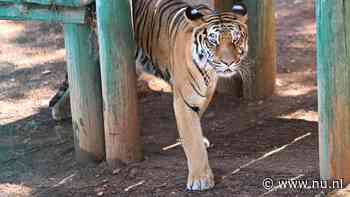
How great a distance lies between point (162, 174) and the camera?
5461mm

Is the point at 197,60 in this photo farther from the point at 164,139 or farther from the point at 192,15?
the point at 164,139

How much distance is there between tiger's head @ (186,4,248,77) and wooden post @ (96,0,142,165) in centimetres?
57

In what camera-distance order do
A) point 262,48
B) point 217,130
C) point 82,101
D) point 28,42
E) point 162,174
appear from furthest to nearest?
point 28,42 < point 262,48 < point 217,130 < point 82,101 < point 162,174

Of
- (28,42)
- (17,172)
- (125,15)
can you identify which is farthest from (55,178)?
(28,42)

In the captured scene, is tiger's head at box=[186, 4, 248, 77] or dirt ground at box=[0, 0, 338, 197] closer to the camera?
tiger's head at box=[186, 4, 248, 77]

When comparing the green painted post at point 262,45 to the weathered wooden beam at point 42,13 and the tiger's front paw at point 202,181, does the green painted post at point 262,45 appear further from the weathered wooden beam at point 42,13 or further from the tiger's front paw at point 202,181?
the tiger's front paw at point 202,181

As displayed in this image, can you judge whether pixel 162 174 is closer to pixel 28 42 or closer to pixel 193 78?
pixel 193 78

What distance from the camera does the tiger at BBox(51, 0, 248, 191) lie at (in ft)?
16.2

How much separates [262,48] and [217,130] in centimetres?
96

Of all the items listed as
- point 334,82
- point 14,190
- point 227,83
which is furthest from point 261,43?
point 14,190

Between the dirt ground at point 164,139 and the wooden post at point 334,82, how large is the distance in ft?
0.86

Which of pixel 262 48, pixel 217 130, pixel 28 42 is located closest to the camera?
pixel 217 130

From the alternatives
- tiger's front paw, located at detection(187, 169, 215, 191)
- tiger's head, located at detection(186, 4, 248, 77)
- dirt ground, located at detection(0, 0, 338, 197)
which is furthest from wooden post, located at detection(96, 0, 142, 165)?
tiger's front paw, located at detection(187, 169, 215, 191)

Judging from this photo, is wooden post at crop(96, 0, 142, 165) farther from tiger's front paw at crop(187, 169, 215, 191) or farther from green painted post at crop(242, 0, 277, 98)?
green painted post at crop(242, 0, 277, 98)
